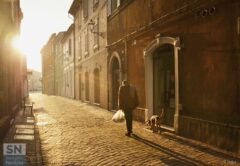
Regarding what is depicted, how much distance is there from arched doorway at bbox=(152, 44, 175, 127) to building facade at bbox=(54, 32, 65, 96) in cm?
3196

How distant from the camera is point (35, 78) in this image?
378 ft

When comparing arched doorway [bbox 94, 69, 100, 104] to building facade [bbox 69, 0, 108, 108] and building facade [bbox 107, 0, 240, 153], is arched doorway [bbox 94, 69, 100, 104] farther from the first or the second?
building facade [bbox 107, 0, 240, 153]

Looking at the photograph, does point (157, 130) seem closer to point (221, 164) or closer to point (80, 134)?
point (80, 134)

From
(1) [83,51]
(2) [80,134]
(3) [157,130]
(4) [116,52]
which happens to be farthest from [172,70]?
(1) [83,51]

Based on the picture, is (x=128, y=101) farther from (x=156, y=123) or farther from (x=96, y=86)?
(x=96, y=86)

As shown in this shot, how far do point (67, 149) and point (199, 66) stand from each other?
13.2 ft

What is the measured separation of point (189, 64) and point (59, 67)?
39360 millimetres

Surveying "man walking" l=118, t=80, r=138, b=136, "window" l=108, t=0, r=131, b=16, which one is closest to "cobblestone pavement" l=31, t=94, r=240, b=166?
"man walking" l=118, t=80, r=138, b=136

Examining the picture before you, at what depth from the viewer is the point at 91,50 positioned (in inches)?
980

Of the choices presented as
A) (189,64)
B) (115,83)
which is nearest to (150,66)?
(189,64)

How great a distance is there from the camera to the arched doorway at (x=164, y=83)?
11.5 metres

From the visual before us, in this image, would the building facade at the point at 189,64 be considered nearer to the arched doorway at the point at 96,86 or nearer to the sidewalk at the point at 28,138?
the sidewalk at the point at 28,138

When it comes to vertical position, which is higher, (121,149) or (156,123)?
(156,123)

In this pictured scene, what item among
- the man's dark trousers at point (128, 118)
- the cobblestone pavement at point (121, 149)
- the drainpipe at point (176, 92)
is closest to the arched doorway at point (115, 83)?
the cobblestone pavement at point (121, 149)
